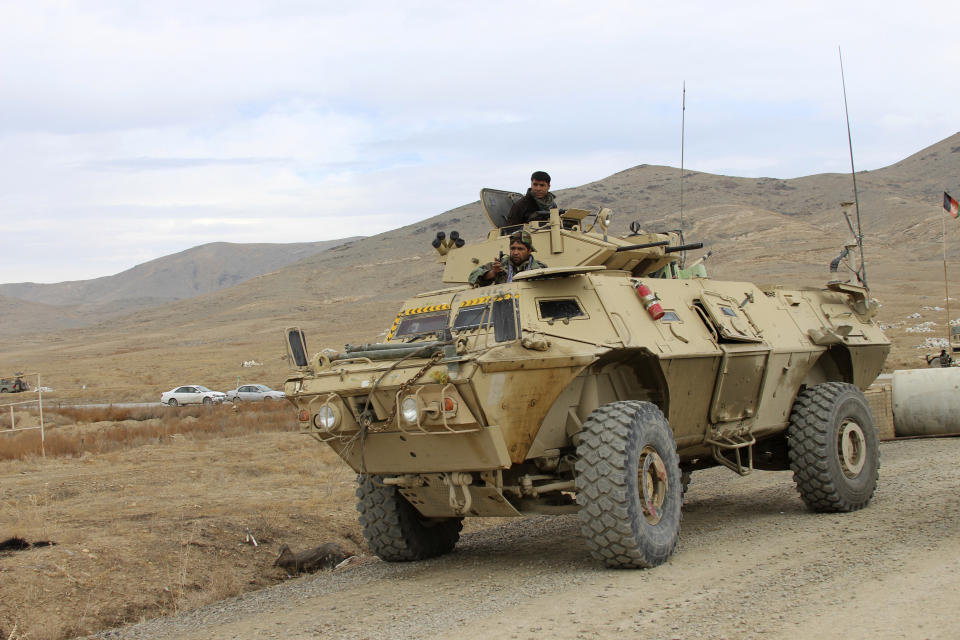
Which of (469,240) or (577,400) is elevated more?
(469,240)

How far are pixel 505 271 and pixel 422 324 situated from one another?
92 centimetres

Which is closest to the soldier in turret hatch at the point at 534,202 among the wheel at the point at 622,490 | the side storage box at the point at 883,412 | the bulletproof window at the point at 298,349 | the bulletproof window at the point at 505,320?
the bulletproof window at the point at 505,320

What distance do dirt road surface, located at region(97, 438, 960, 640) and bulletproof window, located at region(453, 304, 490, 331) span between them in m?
1.95

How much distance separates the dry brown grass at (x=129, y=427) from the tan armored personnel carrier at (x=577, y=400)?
34.4ft

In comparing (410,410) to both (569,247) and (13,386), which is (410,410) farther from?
(13,386)

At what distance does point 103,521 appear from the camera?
31.5 feet

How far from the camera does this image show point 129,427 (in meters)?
22.5

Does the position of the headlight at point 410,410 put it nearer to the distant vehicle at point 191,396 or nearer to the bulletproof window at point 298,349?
the bulletproof window at point 298,349

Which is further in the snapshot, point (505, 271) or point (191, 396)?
point (191, 396)

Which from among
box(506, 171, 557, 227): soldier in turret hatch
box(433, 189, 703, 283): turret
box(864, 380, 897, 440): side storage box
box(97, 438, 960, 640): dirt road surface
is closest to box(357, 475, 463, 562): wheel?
box(97, 438, 960, 640): dirt road surface

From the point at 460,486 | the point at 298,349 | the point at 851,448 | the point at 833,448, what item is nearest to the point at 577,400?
the point at 460,486

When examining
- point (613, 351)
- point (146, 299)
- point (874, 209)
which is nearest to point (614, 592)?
point (613, 351)

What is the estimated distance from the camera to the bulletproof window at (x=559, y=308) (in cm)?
784

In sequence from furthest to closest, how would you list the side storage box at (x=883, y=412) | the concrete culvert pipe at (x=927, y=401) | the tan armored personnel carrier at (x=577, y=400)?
the side storage box at (x=883, y=412) → the concrete culvert pipe at (x=927, y=401) → the tan armored personnel carrier at (x=577, y=400)
